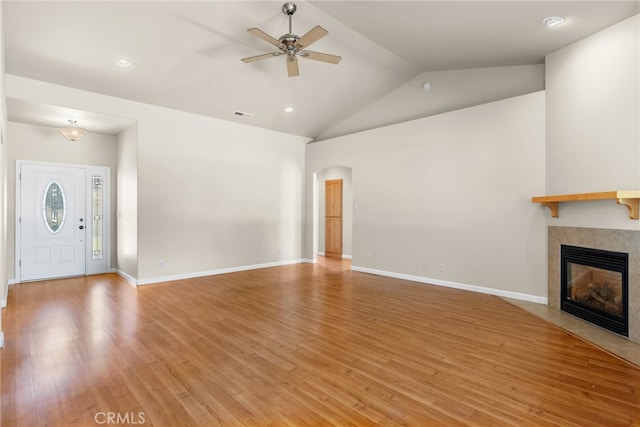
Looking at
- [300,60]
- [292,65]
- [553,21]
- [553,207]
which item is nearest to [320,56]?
[292,65]

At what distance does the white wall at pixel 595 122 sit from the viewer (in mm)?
3297

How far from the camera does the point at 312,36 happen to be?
3.38 m

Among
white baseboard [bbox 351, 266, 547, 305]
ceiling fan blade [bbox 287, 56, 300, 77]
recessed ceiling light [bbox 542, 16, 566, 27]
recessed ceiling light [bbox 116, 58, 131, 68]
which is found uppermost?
recessed ceiling light [bbox 542, 16, 566, 27]

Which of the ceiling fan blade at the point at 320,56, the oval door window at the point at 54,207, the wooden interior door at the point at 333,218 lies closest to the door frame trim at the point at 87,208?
the oval door window at the point at 54,207

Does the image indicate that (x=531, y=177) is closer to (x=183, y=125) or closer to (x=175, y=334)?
(x=175, y=334)

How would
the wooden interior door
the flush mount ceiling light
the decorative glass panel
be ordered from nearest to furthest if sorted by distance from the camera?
the flush mount ceiling light < the decorative glass panel < the wooden interior door

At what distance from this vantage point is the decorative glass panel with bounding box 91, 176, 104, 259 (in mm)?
6539

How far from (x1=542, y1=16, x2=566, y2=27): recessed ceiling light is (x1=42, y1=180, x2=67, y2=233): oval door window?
322 inches

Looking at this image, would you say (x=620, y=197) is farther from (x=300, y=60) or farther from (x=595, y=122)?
(x=300, y=60)

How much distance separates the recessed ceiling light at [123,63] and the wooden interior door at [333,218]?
597cm

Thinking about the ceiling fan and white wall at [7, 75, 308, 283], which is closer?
the ceiling fan

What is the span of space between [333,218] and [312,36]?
20.9 feet

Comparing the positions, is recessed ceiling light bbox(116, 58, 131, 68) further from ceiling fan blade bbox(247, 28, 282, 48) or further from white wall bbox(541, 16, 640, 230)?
white wall bbox(541, 16, 640, 230)

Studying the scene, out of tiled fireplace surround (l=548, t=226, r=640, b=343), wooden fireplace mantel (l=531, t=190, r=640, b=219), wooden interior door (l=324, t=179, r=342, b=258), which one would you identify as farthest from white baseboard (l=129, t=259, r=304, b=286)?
wooden fireplace mantel (l=531, t=190, r=640, b=219)
